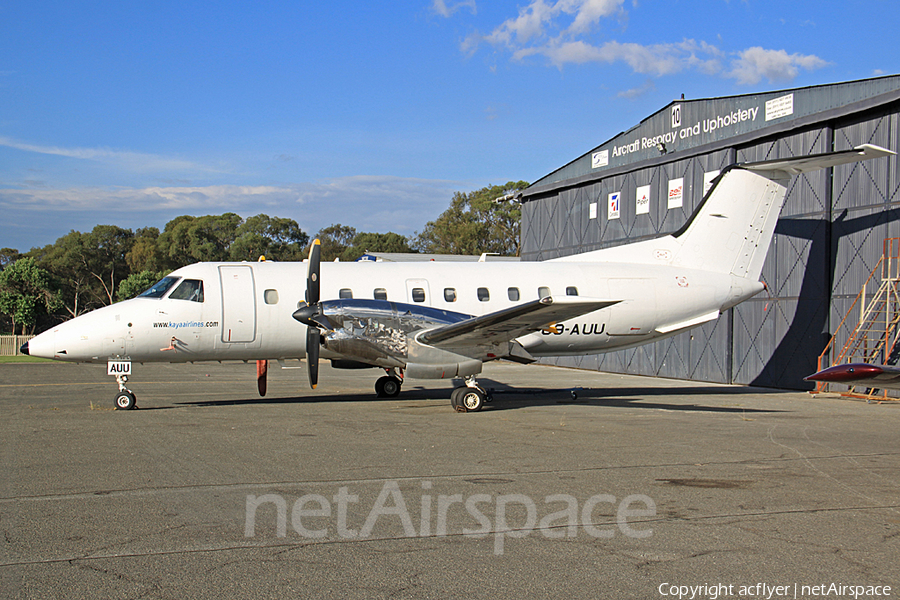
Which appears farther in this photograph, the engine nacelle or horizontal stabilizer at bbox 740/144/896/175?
horizontal stabilizer at bbox 740/144/896/175

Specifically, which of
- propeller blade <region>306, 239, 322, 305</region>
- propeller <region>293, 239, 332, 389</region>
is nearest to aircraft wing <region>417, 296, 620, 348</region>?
propeller <region>293, 239, 332, 389</region>

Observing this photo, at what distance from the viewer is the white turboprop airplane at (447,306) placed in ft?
46.3

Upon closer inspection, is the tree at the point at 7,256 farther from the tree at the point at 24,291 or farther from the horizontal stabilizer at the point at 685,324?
the horizontal stabilizer at the point at 685,324

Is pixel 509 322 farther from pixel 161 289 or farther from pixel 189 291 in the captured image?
pixel 161 289

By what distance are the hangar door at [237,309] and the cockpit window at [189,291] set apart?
1.54 ft

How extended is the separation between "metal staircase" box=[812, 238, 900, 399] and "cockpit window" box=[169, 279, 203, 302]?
15834mm

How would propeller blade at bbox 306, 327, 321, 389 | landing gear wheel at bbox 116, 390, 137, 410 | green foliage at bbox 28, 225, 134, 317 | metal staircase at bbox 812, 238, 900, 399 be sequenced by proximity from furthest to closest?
green foliage at bbox 28, 225, 134, 317, metal staircase at bbox 812, 238, 900, 399, propeller blade at bbox 306, 327, 321, 389, landing gear wheel at bbox 116, 390, 137, 410

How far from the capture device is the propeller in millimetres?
14008

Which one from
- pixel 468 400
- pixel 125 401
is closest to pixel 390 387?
pixel 468 400

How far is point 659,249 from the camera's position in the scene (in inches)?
704

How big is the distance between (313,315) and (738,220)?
11319 millimetres

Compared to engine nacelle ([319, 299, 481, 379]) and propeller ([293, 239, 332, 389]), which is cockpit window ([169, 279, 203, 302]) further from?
engine nacelle ([319, 299, 481, 379])

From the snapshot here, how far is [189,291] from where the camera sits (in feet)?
49.0

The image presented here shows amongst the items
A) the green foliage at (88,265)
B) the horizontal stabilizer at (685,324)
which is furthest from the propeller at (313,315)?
the green foliage at (88,265)
